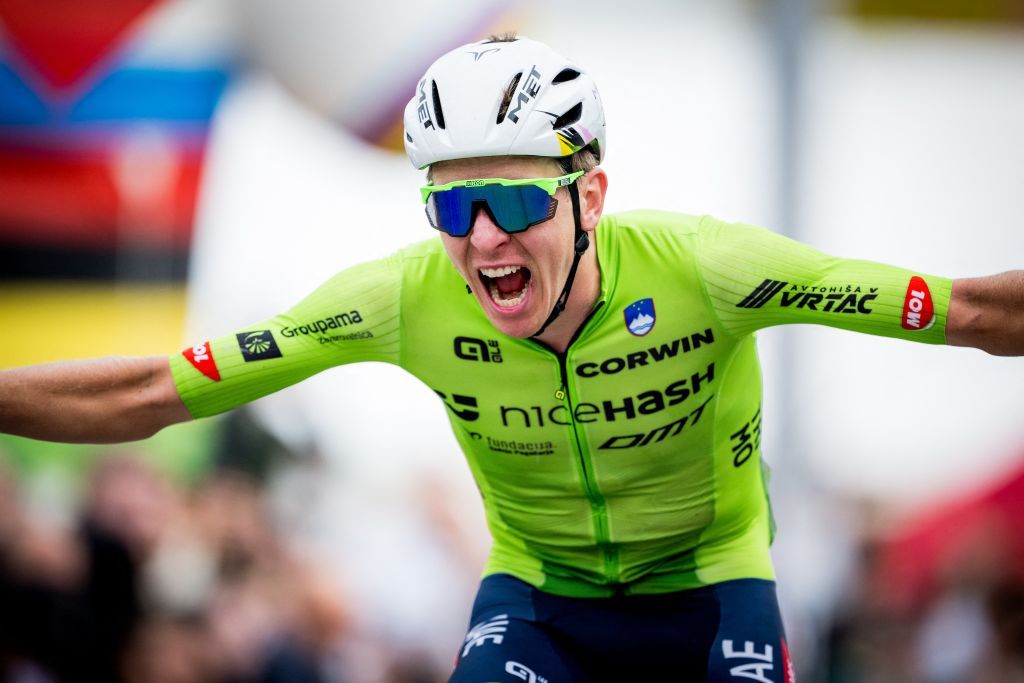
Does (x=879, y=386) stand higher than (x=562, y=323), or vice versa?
(x=562, y=323)

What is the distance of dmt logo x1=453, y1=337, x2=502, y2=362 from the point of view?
3939mm

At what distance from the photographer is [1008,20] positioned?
38.2 feet

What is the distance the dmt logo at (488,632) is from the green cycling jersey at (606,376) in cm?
23

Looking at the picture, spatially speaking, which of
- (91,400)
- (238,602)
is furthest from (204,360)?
(238,602)

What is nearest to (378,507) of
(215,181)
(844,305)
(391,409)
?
(391,409)

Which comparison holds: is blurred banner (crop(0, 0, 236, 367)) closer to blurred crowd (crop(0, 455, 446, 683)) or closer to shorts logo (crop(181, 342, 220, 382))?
blurred crowd (crop(0, 455, 446, 683))

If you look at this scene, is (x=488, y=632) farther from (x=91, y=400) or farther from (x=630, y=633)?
(x=91, y=400)

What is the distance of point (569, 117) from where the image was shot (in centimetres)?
371

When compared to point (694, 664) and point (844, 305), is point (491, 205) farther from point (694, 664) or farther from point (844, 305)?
point (694, 664)

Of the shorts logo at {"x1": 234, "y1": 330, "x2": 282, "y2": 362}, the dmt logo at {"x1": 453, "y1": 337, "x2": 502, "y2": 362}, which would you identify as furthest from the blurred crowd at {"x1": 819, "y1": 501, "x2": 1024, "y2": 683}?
the shorts logo at {"x1": 234, "y1": 330, "x2": 282, "y2": 362}

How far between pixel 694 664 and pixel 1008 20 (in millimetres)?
9528

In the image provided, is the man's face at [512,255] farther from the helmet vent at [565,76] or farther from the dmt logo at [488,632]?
the dmt logo at [488,632]

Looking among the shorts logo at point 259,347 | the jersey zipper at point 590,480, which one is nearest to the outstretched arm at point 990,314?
the jersey zipper at point 590,480

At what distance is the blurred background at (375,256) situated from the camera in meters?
8.37
